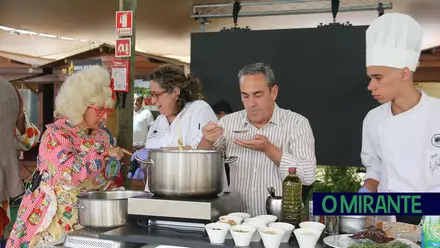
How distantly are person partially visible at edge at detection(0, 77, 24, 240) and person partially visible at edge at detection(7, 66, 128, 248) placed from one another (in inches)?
22.0

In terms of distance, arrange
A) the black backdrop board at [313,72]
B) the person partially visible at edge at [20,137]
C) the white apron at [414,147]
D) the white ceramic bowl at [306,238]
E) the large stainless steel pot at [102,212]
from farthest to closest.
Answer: the black backdrop board at [313,72]
the person partially visible at edge at [20,137]
the white apron at [414,147]
the large stainless steel pot at [102,212]
the white ceramic bowl at [306,238]

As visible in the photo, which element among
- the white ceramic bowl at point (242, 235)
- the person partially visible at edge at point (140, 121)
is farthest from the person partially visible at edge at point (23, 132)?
the person partially visible at edge at point (140, 121)

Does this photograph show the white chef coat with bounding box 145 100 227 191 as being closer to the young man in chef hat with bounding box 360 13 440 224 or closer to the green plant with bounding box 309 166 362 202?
the young man in chef hat with bounding box 360 13 440 224

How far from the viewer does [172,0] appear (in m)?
5.13

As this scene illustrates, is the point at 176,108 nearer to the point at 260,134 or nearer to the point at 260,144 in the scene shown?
the point at 260,134

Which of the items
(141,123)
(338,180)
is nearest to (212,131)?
(338,180)

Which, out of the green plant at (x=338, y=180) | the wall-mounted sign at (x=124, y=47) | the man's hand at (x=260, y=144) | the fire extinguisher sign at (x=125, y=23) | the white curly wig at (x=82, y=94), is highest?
the fire extinguisher sign at (x=125, y=23)

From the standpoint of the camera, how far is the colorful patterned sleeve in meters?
2.25

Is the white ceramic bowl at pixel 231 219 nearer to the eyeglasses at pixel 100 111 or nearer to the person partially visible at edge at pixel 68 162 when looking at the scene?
the person partially visible at edge at pixel 68 162

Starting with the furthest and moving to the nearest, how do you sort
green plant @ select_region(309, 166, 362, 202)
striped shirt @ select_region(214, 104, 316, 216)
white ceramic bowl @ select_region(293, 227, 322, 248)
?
green plant @ select_region(309, 166, 362, 202) < striped shirt @ select_region(214, 104, 316, 216) < white ceramic bowl @ select_region(293, 227, 322, 248)

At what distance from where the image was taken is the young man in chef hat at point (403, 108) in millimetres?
2180

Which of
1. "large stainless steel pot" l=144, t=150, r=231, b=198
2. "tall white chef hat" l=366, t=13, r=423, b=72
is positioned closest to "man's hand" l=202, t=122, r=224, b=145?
"large stainless steel pot" l=144, t=150, r=231, b=198

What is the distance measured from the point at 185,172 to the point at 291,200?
454mm

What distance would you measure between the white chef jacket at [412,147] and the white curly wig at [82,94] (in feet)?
4.75
